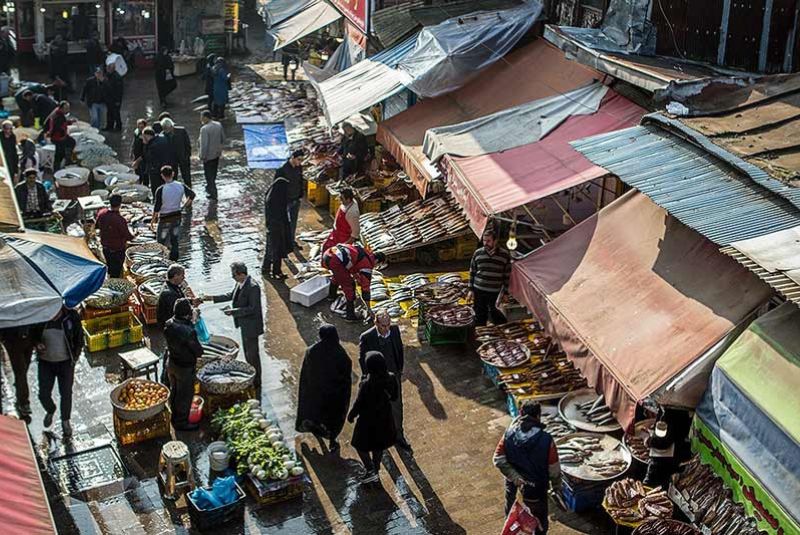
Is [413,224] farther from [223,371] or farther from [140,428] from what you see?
[140,428]

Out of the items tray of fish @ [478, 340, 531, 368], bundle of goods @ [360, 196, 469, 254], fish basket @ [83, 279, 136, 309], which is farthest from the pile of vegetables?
bundle of goods @ [360, 196, 469, 254]

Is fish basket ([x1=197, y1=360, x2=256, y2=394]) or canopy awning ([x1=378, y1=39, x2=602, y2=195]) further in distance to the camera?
canopy awning ([x1=378, y1=39, x2=602, y2=195])

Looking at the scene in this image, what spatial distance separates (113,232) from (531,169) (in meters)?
6.07

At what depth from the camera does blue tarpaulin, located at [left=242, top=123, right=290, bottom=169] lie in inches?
832

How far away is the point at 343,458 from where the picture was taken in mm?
11852

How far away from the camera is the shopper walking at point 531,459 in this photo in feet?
31.9

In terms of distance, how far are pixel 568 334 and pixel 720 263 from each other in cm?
170

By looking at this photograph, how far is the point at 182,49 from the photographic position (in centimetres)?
3069

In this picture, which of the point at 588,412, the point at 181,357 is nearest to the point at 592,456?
the point at 588,412

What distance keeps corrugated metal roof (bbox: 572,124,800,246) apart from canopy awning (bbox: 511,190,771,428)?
686mm

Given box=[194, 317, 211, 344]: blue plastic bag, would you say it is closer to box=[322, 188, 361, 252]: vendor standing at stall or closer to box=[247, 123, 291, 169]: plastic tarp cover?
box=[322, 188, 361, 252]: vendor standing at stall

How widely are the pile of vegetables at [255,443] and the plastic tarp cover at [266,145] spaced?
9.62 m

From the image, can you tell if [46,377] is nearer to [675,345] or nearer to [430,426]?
[430,426]

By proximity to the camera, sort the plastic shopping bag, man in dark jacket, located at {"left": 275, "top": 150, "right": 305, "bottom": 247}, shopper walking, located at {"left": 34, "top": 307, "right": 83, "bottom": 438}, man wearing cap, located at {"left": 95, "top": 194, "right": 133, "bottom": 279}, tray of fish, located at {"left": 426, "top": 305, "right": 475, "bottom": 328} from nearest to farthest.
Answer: the plastic shopping bag → shopper walking, located at {"left": 34, "top": 307, "right": 83, "bottom": 438} → tray of fish, located at {"left": 426, "top": 305, "right": 475, "bottom": 328} → man wearing cap, located at {"left": 95, "top": 194, "right": 133, "bottom": 279} → man in dark jacket, located at {"left": 275, "top": 150, "right": 305, "bottom": 247}
